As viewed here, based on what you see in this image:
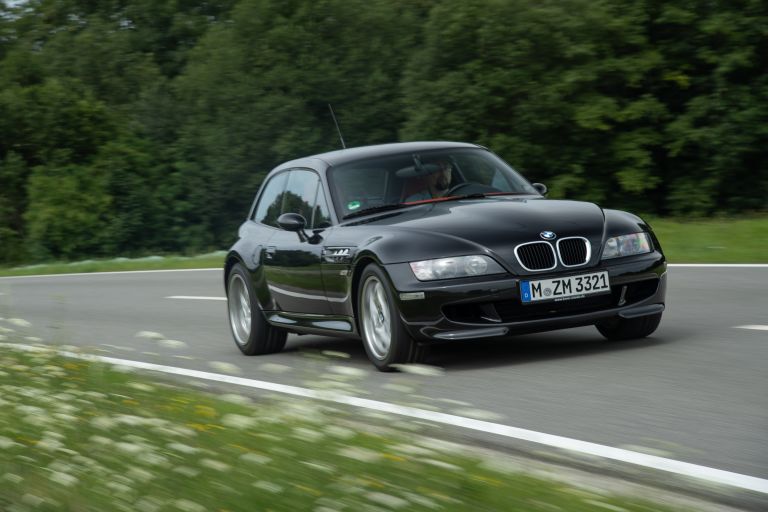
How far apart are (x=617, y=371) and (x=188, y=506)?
375cm

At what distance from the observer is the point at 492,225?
25.5 feet

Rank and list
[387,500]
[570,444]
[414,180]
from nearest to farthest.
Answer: [387,500], [570,444], [414,180]

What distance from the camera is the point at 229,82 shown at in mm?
39688

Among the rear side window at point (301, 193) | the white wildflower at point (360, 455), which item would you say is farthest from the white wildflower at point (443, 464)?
the rear side window at point (301, 193)

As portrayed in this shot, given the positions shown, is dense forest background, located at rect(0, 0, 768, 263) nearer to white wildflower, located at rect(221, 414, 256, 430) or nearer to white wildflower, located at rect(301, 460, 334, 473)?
white wildflower, located at rect(221, 414, 256, 430)

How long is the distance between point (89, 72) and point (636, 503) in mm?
49450

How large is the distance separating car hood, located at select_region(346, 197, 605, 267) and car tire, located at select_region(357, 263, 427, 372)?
0.93ft

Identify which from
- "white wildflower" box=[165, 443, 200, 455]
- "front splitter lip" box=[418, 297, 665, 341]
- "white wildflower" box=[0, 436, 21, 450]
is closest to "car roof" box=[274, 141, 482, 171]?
"front splitter lip" box=[418, 297, 665, 341]

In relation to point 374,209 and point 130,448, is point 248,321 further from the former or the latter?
point 130,448

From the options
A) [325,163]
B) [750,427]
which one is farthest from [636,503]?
[325,163]

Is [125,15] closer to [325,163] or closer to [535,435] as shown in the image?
[325,163]

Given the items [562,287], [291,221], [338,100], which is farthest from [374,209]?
[338,100]

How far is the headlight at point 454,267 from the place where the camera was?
7.55 metres

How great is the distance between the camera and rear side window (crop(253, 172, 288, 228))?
10227 millimetres
